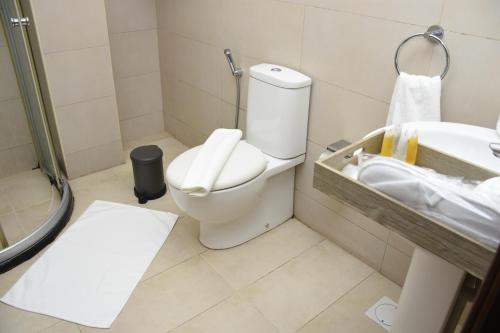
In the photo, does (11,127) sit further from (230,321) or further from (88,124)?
(230,321)

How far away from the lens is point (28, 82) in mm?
1985

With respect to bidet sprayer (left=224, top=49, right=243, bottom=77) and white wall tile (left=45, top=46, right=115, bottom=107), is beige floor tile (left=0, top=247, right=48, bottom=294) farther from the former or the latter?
bidet sprayer (left=224, top=49, right=243, bottom=77)

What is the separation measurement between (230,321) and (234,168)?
59cm

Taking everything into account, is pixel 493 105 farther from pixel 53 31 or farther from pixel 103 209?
pixel 53 31

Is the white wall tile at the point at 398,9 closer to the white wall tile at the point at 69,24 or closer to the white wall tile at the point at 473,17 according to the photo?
the white wall tile at the point at 473,17

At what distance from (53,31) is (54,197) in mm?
843

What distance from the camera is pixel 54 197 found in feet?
7.20

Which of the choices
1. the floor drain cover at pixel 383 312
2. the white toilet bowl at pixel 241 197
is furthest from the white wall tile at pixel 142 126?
the floor drain cover at pixel 383 312

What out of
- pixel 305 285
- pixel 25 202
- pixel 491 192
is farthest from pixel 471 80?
pixel 25 202

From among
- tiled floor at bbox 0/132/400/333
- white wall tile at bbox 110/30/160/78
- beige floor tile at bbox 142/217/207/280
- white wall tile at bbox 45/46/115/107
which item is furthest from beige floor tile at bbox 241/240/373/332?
white wall tile at bbox 110/30/160/78

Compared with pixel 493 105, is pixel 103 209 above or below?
below

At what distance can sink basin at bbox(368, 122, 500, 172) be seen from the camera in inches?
42.8

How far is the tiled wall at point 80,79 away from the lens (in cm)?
203

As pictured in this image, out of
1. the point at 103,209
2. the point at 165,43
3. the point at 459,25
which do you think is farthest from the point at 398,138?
the point at 165,43
